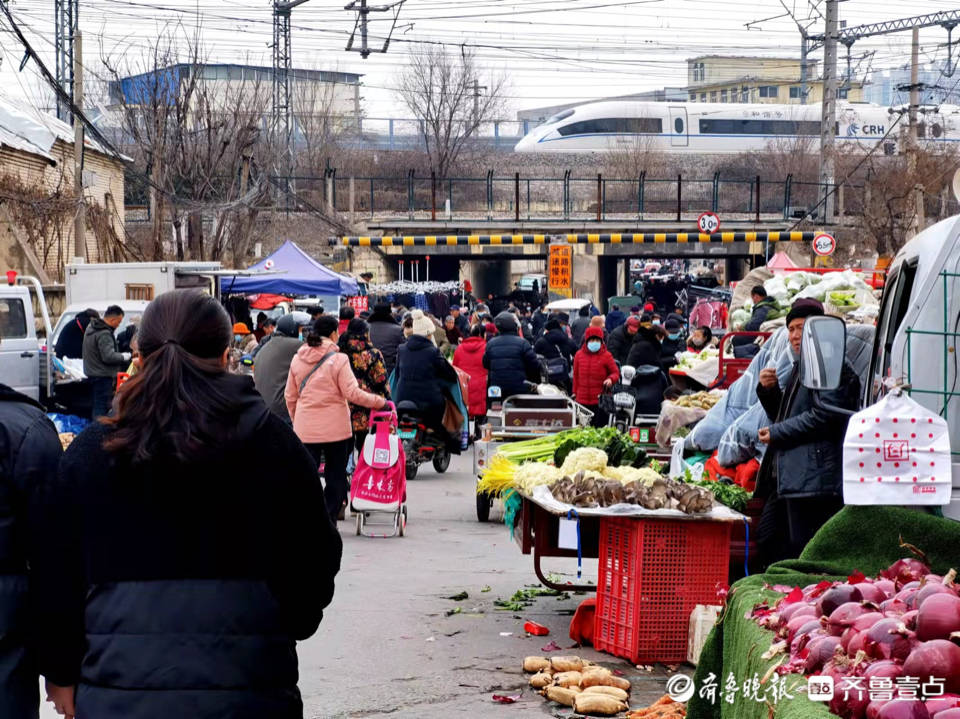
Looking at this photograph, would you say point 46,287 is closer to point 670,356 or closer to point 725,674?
point 670,356

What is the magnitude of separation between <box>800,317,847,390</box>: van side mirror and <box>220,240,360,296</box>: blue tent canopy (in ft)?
77.7

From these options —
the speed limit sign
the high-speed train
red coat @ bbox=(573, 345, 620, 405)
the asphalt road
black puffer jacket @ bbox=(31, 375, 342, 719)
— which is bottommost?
the asphalt road

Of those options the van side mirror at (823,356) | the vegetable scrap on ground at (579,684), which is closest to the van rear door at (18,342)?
the vegetable scrap on ground at (579,684)

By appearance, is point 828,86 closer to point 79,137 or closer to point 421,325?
point 421,325

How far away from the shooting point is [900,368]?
17.9ft

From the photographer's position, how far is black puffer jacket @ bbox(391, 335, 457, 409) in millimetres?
14922

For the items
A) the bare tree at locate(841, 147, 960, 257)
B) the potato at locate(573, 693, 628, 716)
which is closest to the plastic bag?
the potato at locate(573, 693, 628, 716)

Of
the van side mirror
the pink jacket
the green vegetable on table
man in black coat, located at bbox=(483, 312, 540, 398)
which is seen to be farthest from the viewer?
man in black coat, located at bbox=(483, 312, 540, 398)

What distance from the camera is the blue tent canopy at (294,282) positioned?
2905cm

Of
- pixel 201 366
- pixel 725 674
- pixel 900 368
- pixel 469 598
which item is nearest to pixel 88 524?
pixel 201 366

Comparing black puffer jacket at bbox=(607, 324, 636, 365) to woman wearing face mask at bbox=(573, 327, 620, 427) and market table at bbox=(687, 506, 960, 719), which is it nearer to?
woman wearing face mask at bbox=(573, 327, 620, 427)

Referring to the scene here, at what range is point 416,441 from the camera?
1559 centimetres

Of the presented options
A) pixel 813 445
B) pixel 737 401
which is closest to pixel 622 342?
pixel 737 401

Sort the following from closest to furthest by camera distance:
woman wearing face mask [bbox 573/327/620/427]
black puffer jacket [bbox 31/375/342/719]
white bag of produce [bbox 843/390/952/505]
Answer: black puffer jacket [bbox 31/375/342/719] < white bag of produce [bbox 843/390/952/505] < woman wearing face mask [bbox 573/327/620/427]
